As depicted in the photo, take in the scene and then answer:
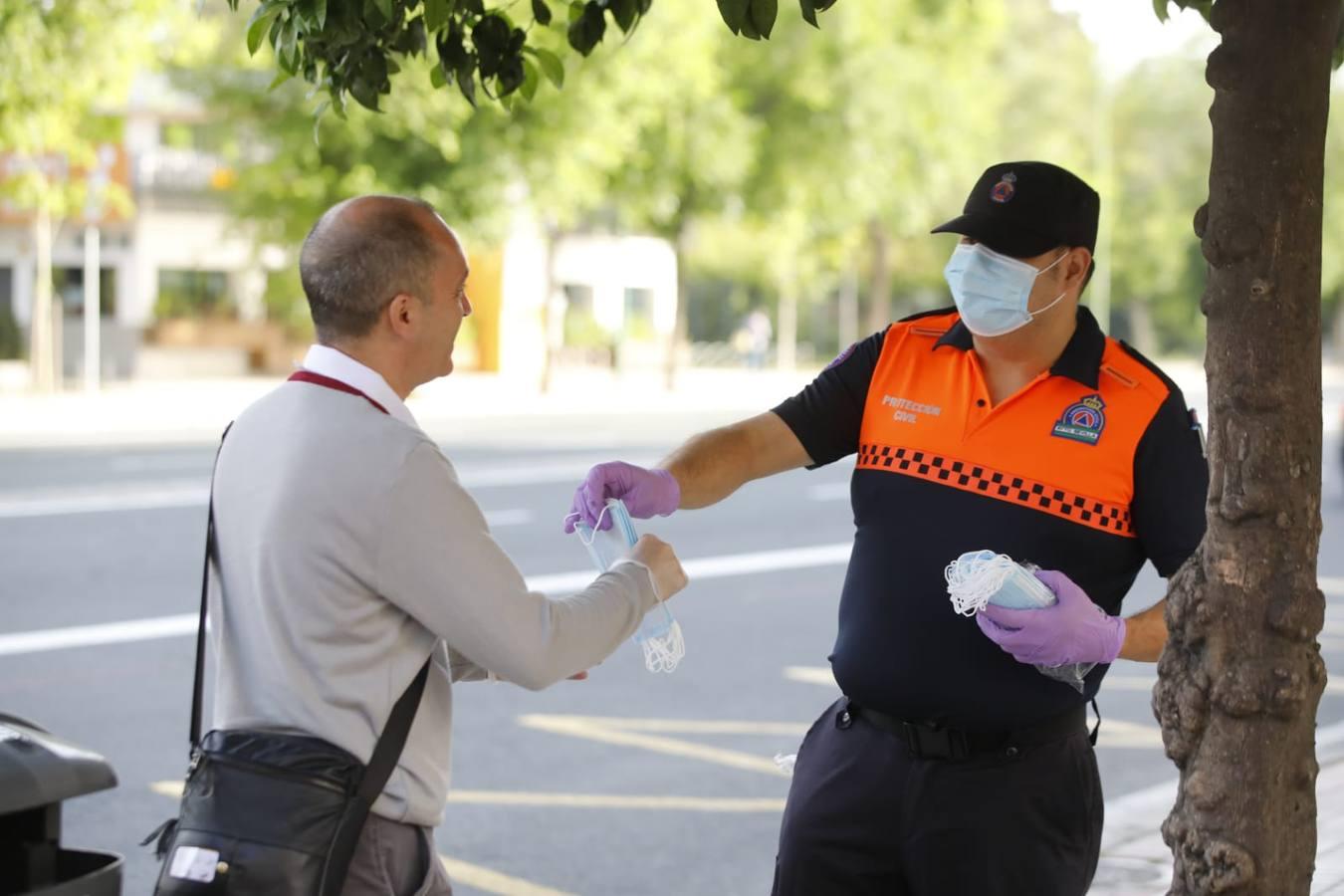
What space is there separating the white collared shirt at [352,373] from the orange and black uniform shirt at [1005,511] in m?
0.94

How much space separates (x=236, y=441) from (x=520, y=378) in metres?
36.4

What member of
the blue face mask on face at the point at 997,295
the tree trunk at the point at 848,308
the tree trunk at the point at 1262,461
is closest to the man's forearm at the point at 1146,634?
the tree trunk at the point at 1262,461

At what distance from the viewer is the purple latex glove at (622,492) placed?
10.5 ft

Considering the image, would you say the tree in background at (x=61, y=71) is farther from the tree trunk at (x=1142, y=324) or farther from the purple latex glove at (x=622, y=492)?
the tree trunk at (x=1142, y=324)

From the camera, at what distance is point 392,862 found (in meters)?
2.72

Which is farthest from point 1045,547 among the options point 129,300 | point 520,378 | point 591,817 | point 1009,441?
point 129,300

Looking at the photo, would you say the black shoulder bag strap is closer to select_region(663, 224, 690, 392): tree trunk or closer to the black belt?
the black belt

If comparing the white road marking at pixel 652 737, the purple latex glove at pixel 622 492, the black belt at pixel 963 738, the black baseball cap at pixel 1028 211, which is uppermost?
the black baseball cap at pixel 1028 211

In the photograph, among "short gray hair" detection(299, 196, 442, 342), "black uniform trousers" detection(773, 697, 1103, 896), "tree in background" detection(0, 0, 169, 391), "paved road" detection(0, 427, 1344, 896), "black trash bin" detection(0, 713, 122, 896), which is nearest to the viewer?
"black trash bin" detection(0, 713, 122, 896)

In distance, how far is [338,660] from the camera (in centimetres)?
262

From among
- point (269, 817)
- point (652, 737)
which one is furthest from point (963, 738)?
point (652, 737)

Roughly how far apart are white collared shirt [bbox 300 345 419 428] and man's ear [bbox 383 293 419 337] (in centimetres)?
8

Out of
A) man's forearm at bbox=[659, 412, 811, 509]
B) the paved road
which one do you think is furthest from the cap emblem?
the paved road

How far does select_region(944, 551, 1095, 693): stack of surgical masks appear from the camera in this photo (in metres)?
2.81
